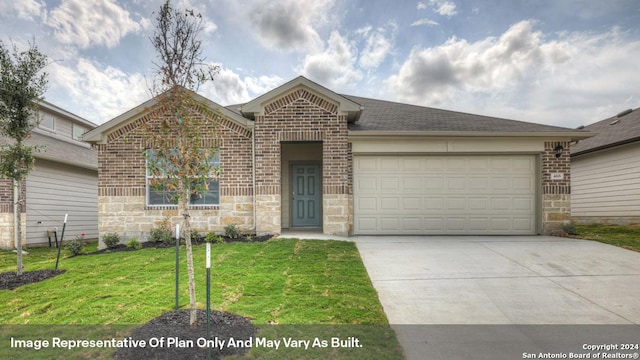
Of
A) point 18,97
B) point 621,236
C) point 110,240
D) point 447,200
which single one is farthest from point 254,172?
point 621,236

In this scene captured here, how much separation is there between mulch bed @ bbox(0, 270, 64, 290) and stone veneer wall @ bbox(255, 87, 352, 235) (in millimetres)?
4769

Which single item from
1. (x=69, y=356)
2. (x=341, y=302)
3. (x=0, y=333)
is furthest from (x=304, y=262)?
(x=0, y=333)

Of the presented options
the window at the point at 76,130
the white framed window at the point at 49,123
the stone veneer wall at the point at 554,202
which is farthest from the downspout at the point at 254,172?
the window at the point at 76,130

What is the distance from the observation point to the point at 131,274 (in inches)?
241

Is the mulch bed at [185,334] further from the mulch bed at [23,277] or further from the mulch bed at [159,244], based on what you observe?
the mulch bed at [159,244]

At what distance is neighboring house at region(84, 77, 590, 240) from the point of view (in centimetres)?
934

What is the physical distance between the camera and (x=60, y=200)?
12398mm

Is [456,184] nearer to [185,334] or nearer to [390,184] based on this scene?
[390,184]

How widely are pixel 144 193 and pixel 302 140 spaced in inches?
200

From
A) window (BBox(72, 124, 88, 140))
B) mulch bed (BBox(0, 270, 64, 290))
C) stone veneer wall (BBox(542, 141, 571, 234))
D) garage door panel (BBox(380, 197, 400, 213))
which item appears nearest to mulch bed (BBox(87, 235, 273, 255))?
mulch bed (BBox(0, 270, 64, 290))

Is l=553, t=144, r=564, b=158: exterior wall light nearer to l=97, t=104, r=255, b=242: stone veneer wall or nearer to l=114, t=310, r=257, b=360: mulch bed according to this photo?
l=97, t=104, r=255, b=242: stone veneer wall

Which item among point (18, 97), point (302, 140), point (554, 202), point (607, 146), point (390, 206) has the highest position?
point (18, 97)

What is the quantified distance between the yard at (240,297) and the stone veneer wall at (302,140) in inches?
73.5

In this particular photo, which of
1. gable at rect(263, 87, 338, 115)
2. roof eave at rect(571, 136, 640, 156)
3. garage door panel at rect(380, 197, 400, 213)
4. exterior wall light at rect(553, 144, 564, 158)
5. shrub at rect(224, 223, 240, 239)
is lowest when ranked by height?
shrub at rect(224, 223, 240, 239)
